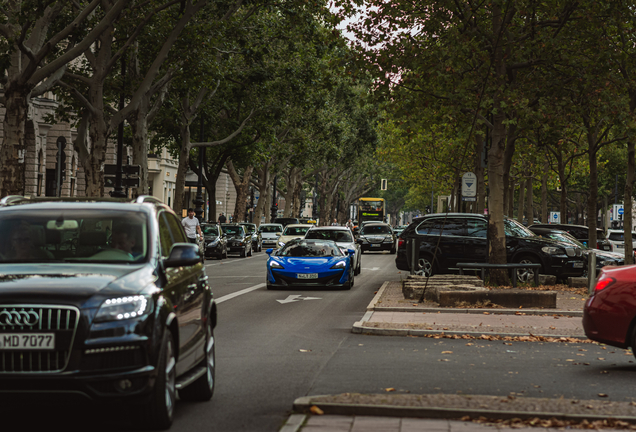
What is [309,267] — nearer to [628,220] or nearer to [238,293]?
[238,293]

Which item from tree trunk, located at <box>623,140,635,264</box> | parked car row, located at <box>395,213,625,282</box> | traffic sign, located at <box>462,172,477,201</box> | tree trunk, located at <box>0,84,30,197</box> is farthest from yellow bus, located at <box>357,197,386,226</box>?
tree trunk, located at <box>0,84,30,197</box>

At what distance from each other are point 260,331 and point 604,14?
13580 millimetres

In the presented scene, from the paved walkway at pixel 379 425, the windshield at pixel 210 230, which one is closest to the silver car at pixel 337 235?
the windshield at pixel 210 230

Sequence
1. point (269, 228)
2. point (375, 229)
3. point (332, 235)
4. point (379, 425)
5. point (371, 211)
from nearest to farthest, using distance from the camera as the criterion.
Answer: point (379, 425) < point (332, 235) < point (375, 229) < point (269, 228) < point (371, 211)

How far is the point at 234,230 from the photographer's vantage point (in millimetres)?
43531

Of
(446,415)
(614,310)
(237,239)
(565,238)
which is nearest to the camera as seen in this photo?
(446,415)

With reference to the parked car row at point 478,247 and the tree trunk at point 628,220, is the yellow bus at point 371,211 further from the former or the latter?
the parked car row at point 478,247

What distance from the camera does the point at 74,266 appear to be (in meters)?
6.52

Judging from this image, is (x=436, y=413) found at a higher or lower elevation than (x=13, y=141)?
lower

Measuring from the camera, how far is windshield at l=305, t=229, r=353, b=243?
27.5 metres

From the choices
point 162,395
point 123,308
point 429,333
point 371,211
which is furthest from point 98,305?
point 371,211

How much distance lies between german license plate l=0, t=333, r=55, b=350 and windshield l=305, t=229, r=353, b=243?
70.6 feet

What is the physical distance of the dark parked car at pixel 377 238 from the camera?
48.0 m

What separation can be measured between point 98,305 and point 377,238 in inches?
1669
